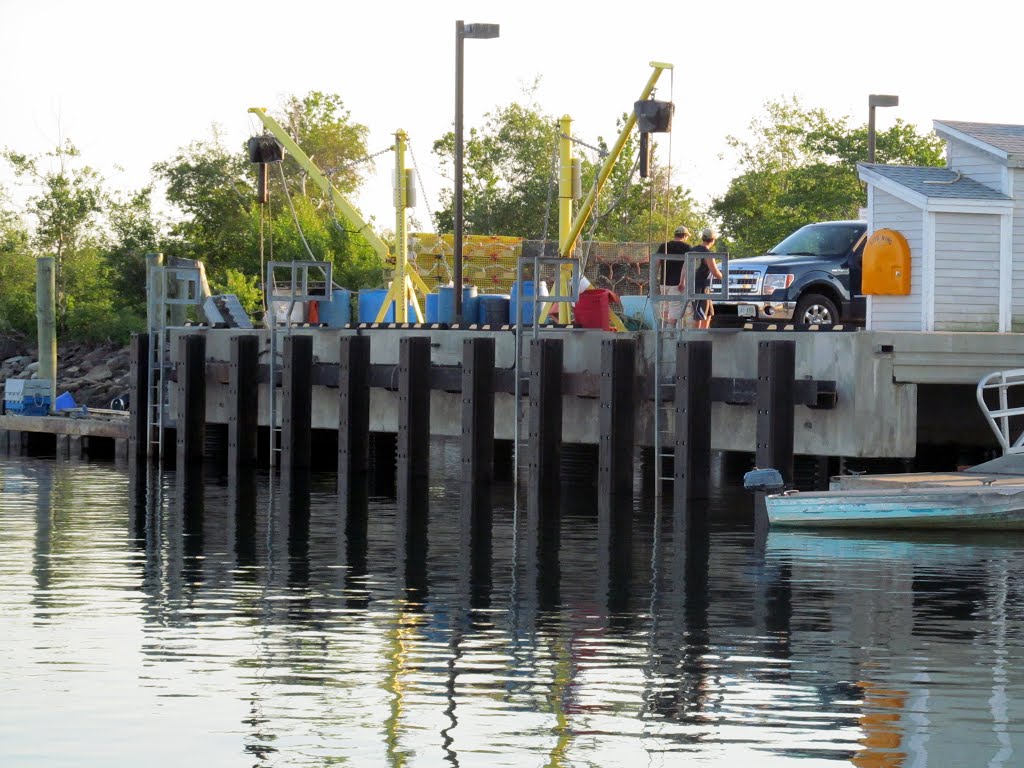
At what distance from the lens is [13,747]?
10.9 m

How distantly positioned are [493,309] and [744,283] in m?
5.19

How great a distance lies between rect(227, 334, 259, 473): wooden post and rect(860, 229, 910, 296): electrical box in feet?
33.1

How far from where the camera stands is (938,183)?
24.5 metres

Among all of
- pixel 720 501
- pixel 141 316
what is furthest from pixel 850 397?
pixel 141 316

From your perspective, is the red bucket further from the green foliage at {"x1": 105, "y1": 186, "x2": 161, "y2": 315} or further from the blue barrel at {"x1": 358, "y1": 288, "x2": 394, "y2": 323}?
the green foliage at {"x1": 105, "y1": 186, "x2": 161, "y2": 315}

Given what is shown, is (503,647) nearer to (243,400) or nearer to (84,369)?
(243,400)

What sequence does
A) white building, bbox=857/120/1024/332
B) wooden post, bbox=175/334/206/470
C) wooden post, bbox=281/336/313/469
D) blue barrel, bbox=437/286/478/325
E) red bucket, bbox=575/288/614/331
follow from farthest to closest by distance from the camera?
1. blue barrel, bbox=437/286/478/325
2. wooden post, bbox=175/334/206/470
3. wooden post, bbox=281/336/313/469
4. red bucket, bbox=575/288/614/331
5. white building, bbox=857/120/1024/332

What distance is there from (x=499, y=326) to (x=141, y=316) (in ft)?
132

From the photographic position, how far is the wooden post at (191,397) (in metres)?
30.8

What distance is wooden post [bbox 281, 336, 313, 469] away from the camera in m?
28.6

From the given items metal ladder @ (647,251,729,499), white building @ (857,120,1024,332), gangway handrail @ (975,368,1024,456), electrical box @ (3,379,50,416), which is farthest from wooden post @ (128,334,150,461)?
gangway handrail @ (975,368,1024,456)

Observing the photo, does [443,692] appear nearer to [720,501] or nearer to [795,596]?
[795,596]

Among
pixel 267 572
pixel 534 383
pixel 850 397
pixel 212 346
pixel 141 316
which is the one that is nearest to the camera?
pixel 267 572

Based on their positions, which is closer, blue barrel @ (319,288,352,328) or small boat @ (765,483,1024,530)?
small boat @ (765,483,1024,530)
